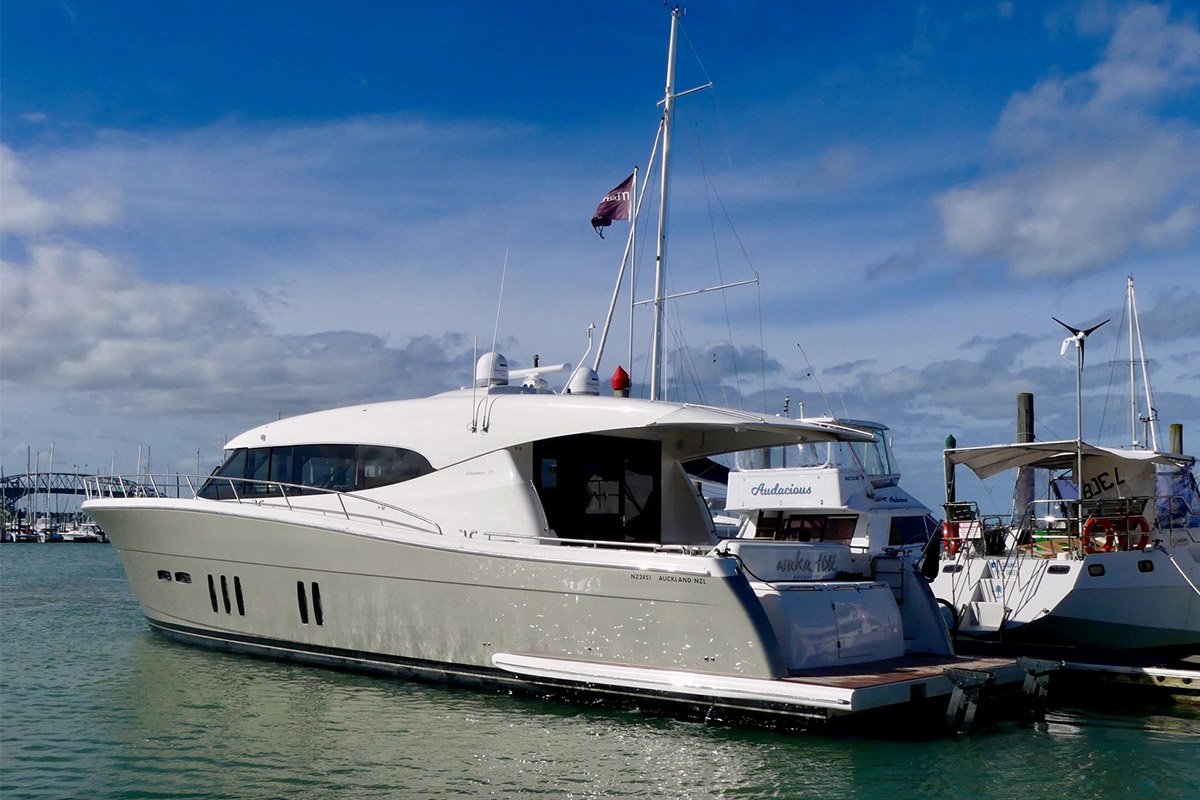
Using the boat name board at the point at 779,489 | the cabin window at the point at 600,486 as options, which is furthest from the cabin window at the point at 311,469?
the boat name board at the point at 779,489

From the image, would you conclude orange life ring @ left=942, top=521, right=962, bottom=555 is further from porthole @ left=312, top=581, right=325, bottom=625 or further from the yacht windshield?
porthole @ left=312, top=581, right=325, bottom=625

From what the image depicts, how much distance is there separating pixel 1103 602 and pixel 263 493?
10581mm

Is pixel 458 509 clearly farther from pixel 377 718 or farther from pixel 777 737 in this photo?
pixel 777 737

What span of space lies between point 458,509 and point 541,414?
1334 millimetres

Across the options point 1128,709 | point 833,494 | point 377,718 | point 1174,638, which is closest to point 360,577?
point 377,718

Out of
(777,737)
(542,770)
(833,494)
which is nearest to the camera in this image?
(542,770)

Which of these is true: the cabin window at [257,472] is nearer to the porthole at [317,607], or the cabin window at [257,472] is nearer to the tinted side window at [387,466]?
the tinted side window at [387,466]

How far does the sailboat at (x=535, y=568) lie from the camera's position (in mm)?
9680

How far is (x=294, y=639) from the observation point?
12.5m

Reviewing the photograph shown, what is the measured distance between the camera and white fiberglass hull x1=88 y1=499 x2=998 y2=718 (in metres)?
9.46

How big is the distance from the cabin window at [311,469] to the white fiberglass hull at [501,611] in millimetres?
675

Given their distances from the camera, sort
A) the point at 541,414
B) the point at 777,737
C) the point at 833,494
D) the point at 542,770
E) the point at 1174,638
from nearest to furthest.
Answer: the point at 542,770
the point at 777,737
the point at 541,414
the point at 1174,638
the point at 833,494

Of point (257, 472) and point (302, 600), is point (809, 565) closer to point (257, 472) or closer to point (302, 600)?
point (302, 600)

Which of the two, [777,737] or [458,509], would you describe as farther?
[458,509]
